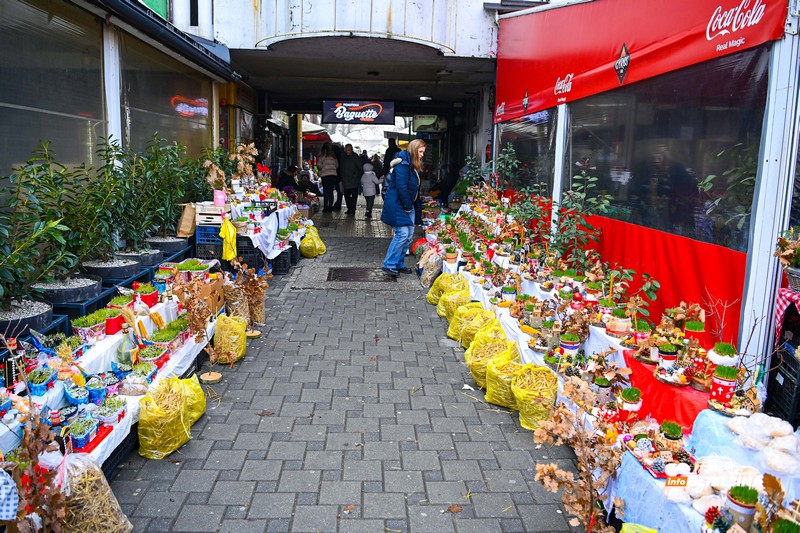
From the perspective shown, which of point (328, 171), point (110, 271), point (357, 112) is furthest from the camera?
point (328, 171)

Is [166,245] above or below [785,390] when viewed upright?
above

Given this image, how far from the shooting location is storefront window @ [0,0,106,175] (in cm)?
471

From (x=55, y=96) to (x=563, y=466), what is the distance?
5.57 metres

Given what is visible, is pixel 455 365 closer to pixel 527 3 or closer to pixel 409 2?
pixel 409 2

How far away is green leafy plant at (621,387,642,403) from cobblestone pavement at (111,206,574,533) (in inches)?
29.8

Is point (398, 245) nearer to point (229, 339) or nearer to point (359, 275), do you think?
point (359, 275)

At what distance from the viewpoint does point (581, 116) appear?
683 cm

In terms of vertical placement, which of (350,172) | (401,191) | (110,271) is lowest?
(110,271)

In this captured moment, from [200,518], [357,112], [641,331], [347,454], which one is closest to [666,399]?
[641,331]

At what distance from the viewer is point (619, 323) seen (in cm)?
394

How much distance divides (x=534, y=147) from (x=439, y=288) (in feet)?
9.73

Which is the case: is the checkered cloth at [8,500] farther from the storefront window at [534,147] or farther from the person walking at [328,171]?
the person walking at [328,171]

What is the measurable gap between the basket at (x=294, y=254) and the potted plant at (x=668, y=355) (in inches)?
281

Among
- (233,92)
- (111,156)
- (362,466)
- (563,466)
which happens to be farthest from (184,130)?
(563,466)
